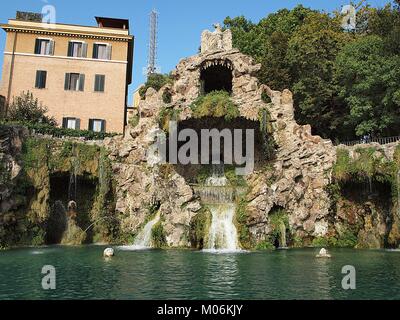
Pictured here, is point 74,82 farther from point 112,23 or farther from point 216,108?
point 216,108

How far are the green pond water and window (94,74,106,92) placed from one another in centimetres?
2157

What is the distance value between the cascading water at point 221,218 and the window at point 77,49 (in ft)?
66.4

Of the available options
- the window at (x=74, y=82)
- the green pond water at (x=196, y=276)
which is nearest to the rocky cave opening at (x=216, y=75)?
the window at (x=74, y=82)

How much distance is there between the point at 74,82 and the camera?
36.6 meters

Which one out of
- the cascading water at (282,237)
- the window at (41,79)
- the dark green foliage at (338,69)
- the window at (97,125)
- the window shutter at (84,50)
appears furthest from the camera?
the window shutter at (84,50)

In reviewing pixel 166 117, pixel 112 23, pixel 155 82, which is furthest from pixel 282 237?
pixel 112 23

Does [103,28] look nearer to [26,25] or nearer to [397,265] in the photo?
[26,25]

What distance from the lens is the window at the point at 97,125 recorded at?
3606cm

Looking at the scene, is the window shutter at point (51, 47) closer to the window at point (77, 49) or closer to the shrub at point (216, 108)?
the window at point (77, 49)

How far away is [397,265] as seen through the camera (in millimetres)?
15547

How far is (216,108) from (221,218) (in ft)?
27.9

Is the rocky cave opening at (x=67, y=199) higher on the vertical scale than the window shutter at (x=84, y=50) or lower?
lower

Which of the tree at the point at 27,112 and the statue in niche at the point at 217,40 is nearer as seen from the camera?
the tree at the point at 27,112

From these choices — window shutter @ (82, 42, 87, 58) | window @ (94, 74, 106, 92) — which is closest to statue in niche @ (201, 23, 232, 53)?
window @ (94, 74, 106, 92)
